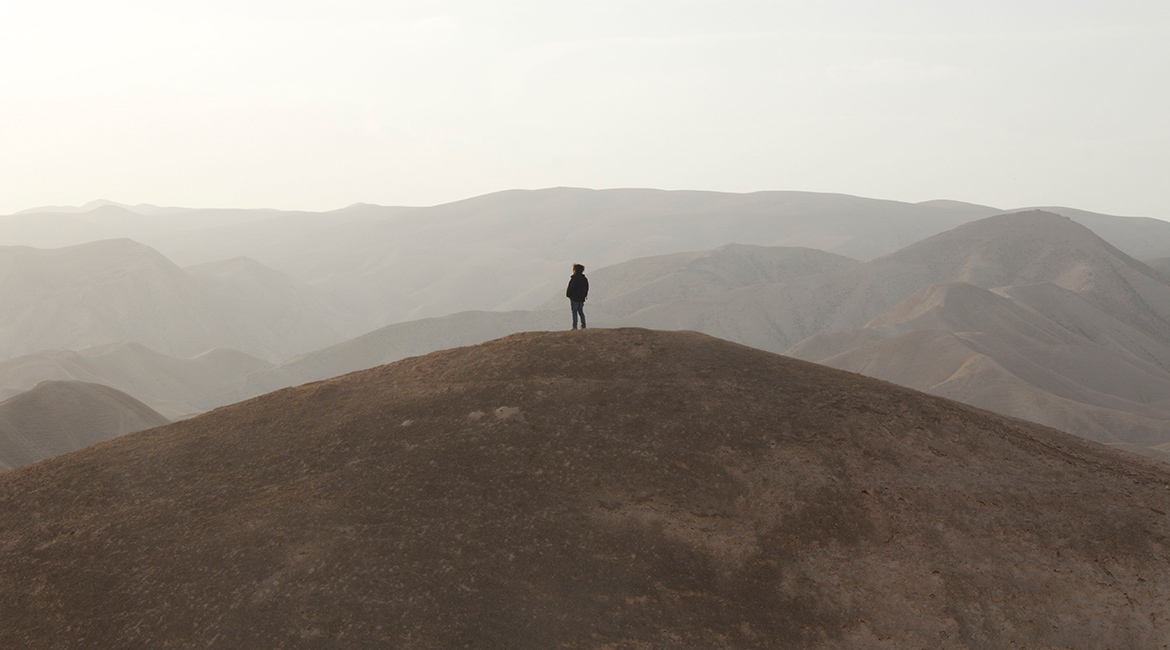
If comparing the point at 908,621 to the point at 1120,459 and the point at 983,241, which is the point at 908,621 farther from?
the point at 983,241

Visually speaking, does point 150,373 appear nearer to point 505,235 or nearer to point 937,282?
point 937,282

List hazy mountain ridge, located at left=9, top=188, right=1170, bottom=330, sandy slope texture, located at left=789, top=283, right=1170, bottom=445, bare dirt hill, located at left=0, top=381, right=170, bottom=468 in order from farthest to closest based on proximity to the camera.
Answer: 1. hazy mountain ridge, located at left=9, top=188, right=1170, bottom=330
2. sandy slope texture, located at left=789, top=283, right=1170, bottom=445
3. bare dirt hill, located at left=0, top=381, right=170, bottom=468

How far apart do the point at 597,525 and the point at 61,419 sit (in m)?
30.5

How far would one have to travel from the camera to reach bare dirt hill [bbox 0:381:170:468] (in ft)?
97.2

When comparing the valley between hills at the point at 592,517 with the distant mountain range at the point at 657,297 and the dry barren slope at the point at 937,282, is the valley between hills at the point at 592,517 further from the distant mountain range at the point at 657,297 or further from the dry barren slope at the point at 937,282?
the dry barren slope at the point at 937,282

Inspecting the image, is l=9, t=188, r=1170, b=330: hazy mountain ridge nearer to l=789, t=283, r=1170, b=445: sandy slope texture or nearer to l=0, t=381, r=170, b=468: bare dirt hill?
l=789, t=283, r=1170, b=445: sandy slope texture

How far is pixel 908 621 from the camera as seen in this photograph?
9070 mm

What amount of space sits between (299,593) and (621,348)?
679 cm

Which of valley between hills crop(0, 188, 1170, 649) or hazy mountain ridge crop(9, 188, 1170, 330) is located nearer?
valley between hills crop(0, 188, 1170, 649)

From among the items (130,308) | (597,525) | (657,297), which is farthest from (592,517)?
(130,308)

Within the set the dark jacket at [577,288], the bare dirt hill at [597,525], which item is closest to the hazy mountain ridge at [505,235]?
the dark jacket at [577,288]

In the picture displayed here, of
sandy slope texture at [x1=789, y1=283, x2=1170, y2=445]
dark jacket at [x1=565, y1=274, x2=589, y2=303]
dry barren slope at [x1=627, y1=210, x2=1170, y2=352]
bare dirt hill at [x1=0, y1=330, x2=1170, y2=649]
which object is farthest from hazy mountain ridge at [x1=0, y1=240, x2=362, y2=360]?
bare dirt hill at [x1=0, y1=330, x2=1170, y2=649]

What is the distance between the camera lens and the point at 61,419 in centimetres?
3234

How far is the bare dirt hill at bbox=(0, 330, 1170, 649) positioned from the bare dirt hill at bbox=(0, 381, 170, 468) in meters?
20.5
